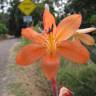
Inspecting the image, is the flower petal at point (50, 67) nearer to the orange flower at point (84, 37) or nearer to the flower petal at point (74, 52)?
the flower petal at point (74, 52)

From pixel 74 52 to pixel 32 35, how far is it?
98mm

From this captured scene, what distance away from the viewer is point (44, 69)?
33.3 inches

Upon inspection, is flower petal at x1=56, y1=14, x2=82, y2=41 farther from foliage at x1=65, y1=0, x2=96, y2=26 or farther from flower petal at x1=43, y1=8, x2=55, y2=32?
foliage at x1=65, y1=0, x2=96, y2=26

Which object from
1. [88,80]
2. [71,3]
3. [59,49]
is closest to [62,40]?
[59,49]

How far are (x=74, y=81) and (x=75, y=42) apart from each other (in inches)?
171

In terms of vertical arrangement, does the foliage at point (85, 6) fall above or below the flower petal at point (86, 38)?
below

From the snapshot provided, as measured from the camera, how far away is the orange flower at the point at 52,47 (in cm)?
85

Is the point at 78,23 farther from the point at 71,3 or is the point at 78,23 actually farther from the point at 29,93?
the point at 71,3

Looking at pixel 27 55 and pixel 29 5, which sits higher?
pixel 27 55

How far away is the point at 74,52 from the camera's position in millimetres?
868

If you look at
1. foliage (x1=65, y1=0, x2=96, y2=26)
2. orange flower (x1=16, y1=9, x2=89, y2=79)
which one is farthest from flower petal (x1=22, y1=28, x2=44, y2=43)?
foliage (x1=65, y1=0, x2=96, y2=26)

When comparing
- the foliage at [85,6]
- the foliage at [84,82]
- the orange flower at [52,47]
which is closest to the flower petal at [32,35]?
the orange flower at [52,47]

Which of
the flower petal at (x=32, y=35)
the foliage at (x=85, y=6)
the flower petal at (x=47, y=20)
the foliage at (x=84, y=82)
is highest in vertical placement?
the flower petal at (x=47, y=20)

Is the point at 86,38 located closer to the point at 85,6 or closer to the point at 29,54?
the point at 29,54
